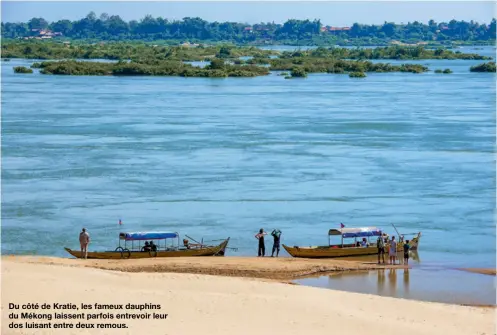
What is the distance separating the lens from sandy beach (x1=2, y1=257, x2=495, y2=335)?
1678cm

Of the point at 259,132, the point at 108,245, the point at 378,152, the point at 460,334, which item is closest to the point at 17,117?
the point at 259,132

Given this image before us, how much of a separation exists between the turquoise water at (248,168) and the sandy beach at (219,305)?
555 cm

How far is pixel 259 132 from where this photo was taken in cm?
4875

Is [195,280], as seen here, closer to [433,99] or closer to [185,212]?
[185,212]

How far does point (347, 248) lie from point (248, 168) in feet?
42.4

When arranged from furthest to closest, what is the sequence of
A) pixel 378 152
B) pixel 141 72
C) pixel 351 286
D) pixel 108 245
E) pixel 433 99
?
pixel 141 72 < pixel 433 99 < pixel 378 152 < pixel 108 245 < pixel 351 286

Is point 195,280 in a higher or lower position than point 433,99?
lower

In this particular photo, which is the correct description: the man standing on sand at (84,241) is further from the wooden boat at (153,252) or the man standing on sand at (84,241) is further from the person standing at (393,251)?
the person standing at (393,251)

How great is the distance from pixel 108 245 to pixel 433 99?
44901 millimetres

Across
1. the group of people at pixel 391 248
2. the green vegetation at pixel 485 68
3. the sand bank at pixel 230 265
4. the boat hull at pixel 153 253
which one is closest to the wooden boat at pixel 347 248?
the group of people at pixel 391 248

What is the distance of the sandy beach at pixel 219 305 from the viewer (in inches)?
661

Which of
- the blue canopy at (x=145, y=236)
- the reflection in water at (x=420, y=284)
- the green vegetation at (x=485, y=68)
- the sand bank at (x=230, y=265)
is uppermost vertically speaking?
the green vegetation at (x=485, y=68)

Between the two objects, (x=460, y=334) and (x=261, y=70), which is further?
(x=261, y=70)

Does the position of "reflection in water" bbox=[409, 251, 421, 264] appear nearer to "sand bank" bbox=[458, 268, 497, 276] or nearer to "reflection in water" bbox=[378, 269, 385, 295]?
"sand bank" bbox=[458, 268, 497, 276]
